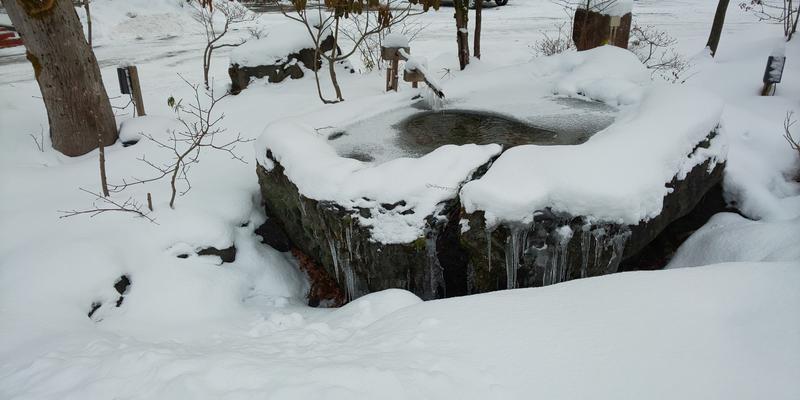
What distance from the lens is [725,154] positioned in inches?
181

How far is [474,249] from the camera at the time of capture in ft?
11.2

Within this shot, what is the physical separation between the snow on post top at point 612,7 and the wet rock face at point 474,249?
155 inches

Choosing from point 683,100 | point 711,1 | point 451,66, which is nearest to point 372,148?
point 683,100

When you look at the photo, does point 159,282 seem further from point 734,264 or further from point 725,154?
point 725,154

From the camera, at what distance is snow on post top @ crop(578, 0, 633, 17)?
7.11 meters

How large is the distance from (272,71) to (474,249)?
709 centimetres

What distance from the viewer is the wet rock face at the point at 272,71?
909 centimetres

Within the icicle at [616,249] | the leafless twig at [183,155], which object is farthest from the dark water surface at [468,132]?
the leafless twig at [183,155]

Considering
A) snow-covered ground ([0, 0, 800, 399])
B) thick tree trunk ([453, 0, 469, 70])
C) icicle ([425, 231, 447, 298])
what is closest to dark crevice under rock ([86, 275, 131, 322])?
snow-covered ground ([0, 0, 800, 399])

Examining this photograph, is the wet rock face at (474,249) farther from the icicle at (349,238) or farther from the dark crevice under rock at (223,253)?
the dark crevice under rock at (223,253)

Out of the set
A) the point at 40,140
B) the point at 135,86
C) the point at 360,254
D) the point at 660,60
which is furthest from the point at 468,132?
the point at 660,60

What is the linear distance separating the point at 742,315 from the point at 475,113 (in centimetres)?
367

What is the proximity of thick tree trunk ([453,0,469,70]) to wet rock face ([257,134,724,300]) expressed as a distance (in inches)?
206

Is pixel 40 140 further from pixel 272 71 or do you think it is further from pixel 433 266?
pixel 433 266
